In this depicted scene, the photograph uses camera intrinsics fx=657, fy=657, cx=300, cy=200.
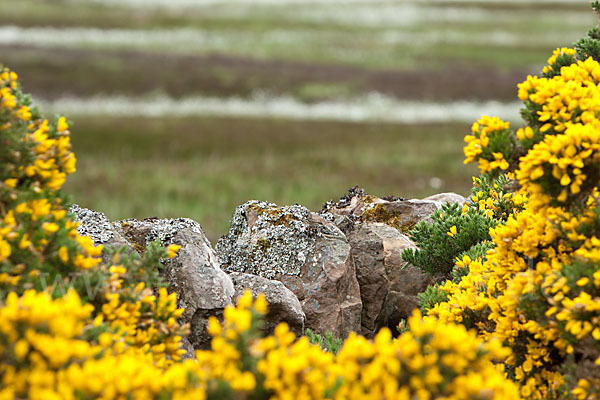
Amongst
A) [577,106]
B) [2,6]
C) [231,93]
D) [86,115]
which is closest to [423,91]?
[231,93]

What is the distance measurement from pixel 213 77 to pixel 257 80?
343 centimetres

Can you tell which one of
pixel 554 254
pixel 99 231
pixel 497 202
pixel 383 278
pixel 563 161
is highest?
pixel 563 161

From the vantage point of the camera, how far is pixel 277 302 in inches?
262

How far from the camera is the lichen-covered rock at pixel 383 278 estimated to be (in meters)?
7.82

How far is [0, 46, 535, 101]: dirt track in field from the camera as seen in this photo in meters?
47.8

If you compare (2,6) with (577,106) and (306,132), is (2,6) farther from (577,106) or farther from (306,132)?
(577,106)

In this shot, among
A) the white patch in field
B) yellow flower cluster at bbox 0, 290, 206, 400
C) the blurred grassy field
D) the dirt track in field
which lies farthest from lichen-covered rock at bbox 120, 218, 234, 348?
the dirt track in field

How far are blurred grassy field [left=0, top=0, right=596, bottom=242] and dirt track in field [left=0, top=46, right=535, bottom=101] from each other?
0.18 metres

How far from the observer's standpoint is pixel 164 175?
87.9ft

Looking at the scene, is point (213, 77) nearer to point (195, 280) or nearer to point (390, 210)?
point (390, 210)

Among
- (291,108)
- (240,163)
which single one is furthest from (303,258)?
(291,108)

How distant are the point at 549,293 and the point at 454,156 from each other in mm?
28086

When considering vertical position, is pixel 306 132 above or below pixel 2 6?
below

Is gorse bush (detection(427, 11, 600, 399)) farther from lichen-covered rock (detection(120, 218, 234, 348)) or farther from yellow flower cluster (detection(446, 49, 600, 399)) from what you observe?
lichen-covered rock (detection(120, 218, 234, 348))
